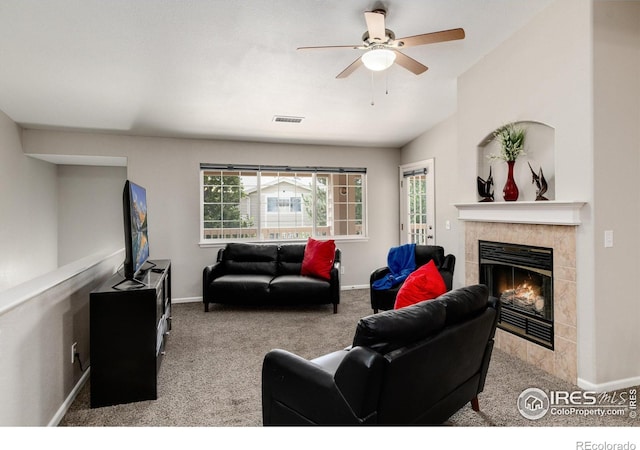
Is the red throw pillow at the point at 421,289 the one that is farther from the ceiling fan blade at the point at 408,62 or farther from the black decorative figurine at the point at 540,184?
the ceiling fan blade at the point at 408,62

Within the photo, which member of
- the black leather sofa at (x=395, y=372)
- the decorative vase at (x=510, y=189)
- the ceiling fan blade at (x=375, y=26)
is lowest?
the black leather sofa at (x=395, y=372)

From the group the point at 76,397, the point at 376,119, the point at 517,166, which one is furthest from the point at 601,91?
the point at 76,397

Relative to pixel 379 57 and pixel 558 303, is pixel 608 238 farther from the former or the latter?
pixel 379 57

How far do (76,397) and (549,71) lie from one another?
14.4 ft

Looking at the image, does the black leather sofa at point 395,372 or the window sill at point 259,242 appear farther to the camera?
the window sill at point 259,242

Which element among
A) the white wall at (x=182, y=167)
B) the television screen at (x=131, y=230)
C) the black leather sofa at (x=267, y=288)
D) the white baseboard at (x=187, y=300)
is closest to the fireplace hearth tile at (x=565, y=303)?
the black leather sofa at (x=267, y=288)

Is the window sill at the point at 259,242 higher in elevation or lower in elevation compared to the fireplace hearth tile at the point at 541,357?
higher

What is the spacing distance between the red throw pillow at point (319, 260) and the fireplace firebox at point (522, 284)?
1960mm

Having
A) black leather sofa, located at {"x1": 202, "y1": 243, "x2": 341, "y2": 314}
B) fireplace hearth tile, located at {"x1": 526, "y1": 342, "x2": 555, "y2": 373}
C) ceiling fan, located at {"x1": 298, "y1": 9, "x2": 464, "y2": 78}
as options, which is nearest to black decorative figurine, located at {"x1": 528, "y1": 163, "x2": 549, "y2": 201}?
fireplace hearth tile, located at {"x1": 526, "y1": 342, "x2": 555, "y2": 373}

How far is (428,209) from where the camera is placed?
554 centimetres

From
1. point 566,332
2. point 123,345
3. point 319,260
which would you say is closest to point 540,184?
point 566,332

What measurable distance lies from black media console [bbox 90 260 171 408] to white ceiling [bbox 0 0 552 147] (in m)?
2.05

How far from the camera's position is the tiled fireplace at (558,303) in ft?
8.88
